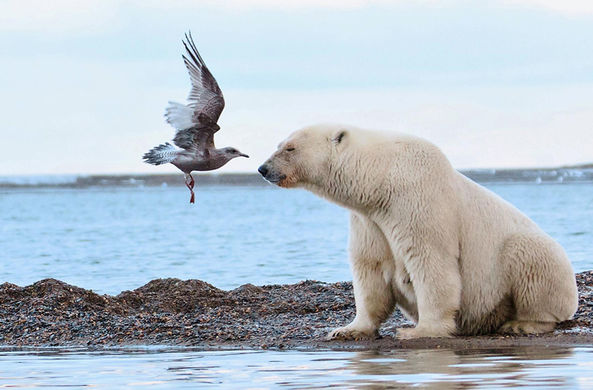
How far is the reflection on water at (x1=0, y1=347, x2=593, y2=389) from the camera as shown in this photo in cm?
670

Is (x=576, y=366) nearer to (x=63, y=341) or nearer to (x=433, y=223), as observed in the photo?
(x=433, y=223)

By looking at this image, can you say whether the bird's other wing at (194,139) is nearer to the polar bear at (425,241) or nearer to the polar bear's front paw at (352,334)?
the polar bear at (425,241)

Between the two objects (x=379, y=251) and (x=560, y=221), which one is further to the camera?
(x=560, y=221)

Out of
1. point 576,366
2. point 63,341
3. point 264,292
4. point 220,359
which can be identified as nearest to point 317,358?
point 220,359

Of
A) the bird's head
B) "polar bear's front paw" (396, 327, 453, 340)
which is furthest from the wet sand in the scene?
the bird's head

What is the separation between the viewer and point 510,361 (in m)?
7.52

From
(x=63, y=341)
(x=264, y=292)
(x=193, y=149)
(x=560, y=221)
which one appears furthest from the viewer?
(x=560, y=221)

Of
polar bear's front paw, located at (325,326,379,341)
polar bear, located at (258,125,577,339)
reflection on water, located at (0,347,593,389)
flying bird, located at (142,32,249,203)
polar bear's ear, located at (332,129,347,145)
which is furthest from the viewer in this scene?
flying bird, located at (142,32,249,203)

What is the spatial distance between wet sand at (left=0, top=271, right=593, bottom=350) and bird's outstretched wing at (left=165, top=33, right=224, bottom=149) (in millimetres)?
1752

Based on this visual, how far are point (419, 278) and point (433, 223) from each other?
1.45ft

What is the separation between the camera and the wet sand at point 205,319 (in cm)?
898

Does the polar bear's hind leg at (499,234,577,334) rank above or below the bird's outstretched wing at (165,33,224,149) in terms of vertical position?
below

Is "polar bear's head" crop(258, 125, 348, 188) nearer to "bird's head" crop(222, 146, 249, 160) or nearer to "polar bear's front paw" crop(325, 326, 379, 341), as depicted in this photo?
"polar bear's front paw" crop(325, 326, 379, 341)

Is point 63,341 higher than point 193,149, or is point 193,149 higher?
point 193,149
